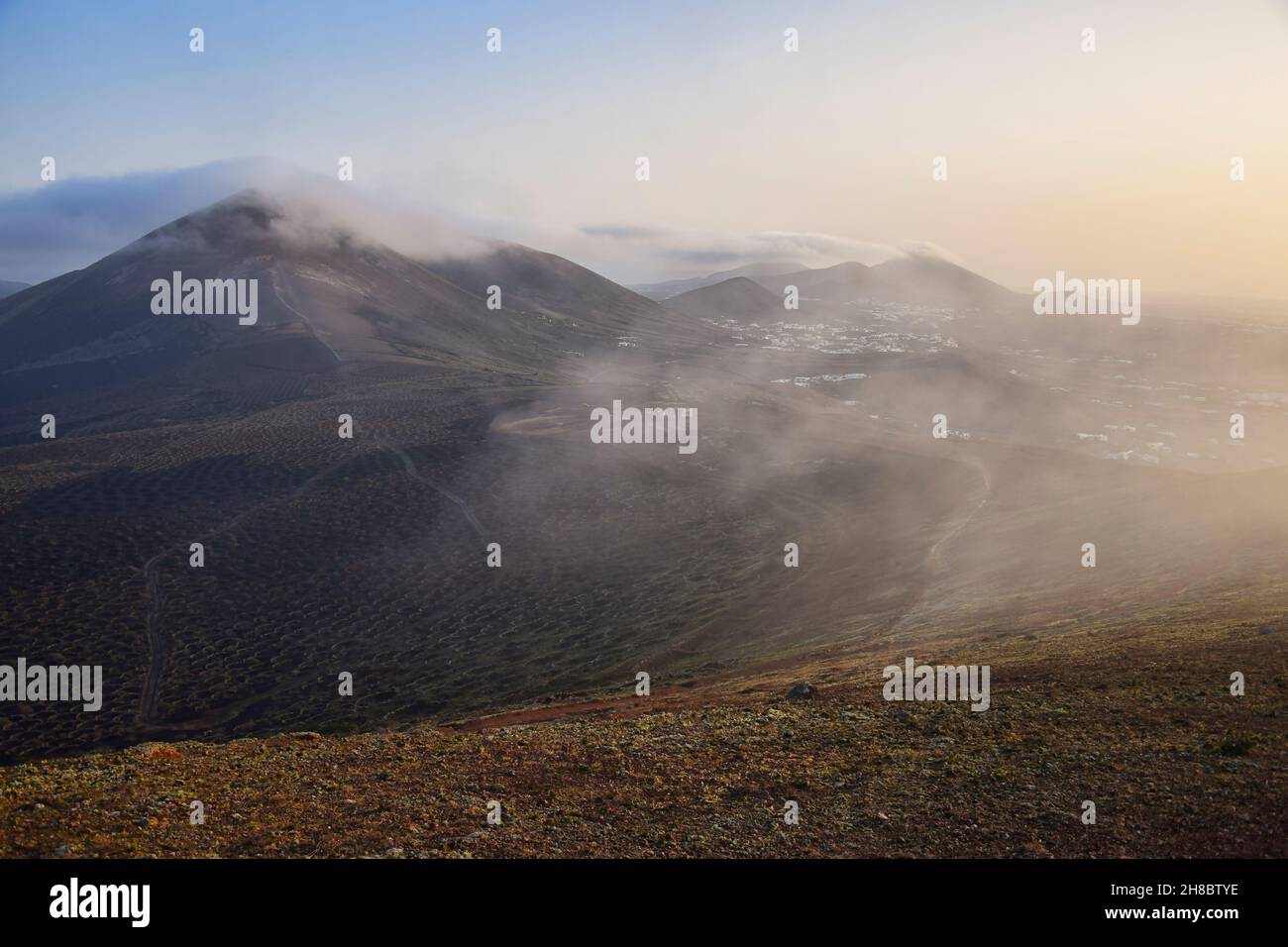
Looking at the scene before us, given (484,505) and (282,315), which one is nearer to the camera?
(484,505)

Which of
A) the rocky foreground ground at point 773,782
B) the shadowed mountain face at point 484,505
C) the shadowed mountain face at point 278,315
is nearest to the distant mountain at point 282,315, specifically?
the shadowed mountain face at point 278,315

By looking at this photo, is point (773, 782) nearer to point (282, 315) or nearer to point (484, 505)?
point (484, 505)

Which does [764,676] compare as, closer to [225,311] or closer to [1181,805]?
[1181,805]

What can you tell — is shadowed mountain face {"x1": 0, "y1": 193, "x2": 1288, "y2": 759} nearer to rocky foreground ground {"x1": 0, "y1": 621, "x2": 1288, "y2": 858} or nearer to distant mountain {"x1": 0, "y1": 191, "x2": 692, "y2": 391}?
distant mountain {"x1": 0, "y1": 191, "x2": 692, "y2": 391}

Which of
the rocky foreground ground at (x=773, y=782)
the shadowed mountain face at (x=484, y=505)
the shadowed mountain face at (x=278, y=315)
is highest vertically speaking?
the shadowed mountain face at (x=278, y=315)

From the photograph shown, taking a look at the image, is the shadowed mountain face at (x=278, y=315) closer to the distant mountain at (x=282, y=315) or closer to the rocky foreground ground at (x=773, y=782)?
the distant mountain at (x=282, y=315)

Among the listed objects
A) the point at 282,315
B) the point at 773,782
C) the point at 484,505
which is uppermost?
the point at 282,315

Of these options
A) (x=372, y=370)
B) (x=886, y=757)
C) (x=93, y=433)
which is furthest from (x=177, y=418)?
(x=886, y=757)

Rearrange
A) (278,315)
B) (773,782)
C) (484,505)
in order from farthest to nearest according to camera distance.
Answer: (278,315) < (484,505) < (773,782)

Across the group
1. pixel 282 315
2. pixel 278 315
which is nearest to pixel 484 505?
pixel 282 315
